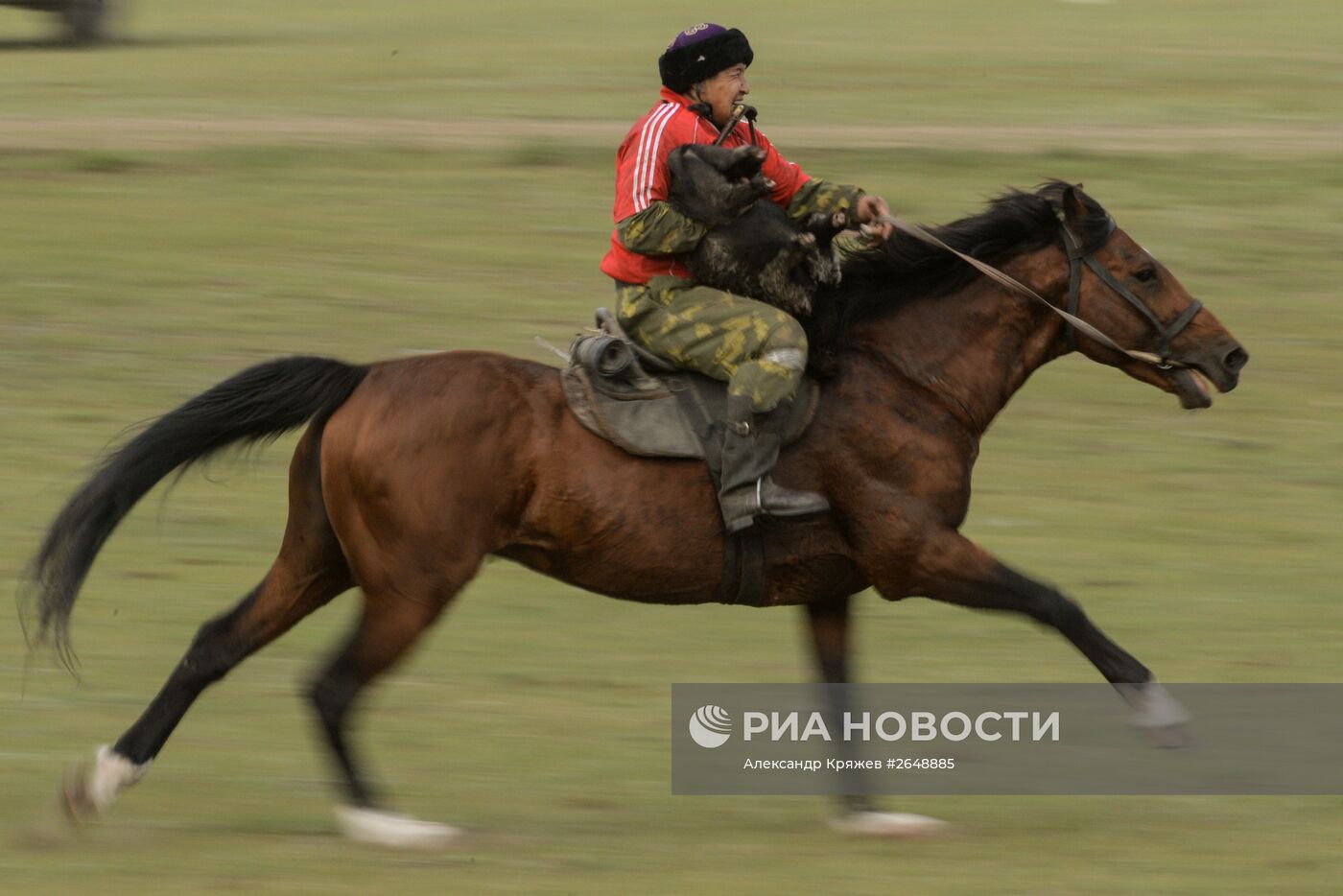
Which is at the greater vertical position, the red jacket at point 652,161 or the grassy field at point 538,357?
the red jacket at point 652,161

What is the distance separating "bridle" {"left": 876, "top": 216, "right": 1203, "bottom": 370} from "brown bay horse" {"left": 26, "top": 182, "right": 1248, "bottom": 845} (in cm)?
1

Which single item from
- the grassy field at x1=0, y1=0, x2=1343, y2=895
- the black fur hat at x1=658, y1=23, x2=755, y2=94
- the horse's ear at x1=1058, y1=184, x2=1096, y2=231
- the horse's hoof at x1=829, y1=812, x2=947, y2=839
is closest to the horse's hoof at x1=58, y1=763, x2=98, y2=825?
the grassy field at x1=0, y1=0, x2=1343, y2=895

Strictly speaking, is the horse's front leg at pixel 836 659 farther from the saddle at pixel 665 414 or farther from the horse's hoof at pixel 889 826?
the saddle at pixel 665 414

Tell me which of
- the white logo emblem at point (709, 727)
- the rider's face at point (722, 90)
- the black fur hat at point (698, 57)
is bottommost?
the white logo emblem at point (709, 727)

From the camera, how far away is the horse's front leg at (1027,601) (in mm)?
6641

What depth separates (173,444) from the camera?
6.94 meters

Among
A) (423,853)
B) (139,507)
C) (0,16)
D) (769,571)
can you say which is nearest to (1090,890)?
(769,571)

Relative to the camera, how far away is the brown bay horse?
6609 mm

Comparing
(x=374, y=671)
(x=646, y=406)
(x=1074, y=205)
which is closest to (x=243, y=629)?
(x=374, y=671)

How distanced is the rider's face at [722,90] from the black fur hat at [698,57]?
21mm

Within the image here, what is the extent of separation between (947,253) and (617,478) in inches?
56.1

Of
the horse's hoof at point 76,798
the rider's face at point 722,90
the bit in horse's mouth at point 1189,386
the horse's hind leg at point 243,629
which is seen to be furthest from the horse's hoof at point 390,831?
the bit in horse's mouth at point 1189,386

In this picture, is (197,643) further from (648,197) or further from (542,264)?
(542,264)

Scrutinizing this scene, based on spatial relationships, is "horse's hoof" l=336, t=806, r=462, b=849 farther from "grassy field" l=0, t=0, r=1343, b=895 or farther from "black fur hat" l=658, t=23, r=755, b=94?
"black fur hat" l=658, t=23, r=755, b=94
